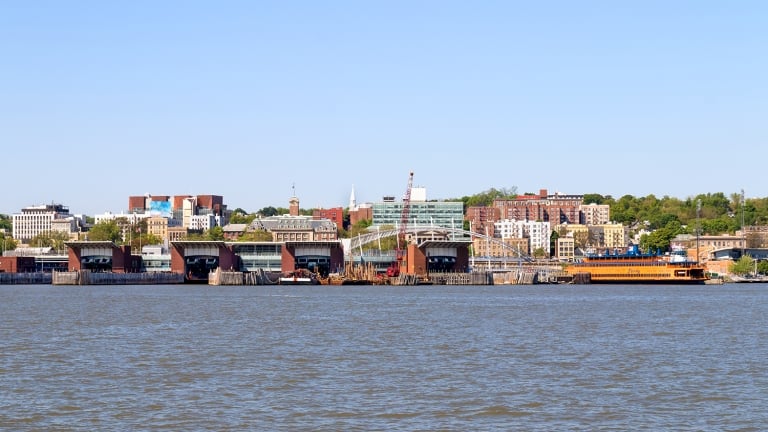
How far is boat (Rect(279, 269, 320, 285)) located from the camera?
558 ft

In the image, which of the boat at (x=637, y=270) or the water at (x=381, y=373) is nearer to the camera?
the water at (x=381, y=373)

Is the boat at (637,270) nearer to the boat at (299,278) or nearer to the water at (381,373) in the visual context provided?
the boat at (299,278)

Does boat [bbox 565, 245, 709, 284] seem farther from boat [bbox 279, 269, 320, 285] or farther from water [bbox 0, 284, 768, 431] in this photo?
water [bbox 0, 284, 768, 431]

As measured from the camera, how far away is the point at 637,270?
184m

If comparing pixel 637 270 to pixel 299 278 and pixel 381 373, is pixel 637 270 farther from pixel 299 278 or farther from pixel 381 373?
pixel 381 373

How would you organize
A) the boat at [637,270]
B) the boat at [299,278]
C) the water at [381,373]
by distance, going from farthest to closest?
the boat at [637,270] < the boat at [299,278] < the water at [381,373]

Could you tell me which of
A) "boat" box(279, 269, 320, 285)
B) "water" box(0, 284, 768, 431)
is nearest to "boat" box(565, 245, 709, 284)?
"boat" box(279, 269, 320, 285)

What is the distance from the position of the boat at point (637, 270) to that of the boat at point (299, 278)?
42.4 meters

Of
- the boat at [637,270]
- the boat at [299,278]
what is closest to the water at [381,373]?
the boat at [299,278]

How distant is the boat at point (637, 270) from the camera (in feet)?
594

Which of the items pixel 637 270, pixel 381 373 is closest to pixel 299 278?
pixel 637 270

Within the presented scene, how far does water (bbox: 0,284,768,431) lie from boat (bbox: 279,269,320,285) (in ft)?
290

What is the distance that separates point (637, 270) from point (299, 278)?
49625 millimetres

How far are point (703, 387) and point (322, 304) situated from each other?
207 ft
